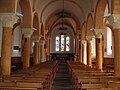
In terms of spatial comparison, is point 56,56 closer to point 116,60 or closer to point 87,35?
point 87,35

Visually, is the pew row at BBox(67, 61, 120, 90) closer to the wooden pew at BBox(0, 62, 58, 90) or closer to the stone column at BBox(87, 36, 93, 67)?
the wooden pew at BBox(0, 62, 58, 90)

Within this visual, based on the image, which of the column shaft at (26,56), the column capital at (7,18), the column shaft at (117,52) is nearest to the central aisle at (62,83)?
the column shaft at (117,52)

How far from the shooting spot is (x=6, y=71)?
10312mm

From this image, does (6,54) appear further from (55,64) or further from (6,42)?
(55,64)

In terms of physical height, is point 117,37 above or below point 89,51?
above

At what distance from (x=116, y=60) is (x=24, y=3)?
26.6 feet

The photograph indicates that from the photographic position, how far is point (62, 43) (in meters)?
42.2

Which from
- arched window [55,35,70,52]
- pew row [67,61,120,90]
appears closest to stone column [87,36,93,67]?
pew row [67,61,120,90]

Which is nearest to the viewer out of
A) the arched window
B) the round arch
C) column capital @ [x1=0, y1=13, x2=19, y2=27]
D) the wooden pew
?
the wooden pew

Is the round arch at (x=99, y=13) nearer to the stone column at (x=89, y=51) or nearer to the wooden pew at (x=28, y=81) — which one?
the stone column at (x=89, y=51)

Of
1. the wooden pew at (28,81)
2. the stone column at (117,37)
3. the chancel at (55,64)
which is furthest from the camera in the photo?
the stone column at (117,37)

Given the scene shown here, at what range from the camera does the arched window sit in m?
42.0

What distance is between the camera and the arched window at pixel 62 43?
42.0m

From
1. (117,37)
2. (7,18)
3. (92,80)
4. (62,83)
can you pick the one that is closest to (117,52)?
(117,37)
